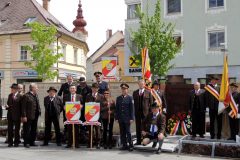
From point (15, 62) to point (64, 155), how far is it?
98.2 ft

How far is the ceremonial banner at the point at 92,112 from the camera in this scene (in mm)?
12273

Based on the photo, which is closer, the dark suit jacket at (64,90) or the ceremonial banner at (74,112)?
the ceremonial banner at (74,112)

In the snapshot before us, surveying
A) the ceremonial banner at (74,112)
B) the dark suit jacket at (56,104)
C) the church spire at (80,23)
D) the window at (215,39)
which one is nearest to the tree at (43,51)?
the window at (215,39)

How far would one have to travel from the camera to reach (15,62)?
39.3 meters

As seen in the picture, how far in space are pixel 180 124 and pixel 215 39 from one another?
17002mm

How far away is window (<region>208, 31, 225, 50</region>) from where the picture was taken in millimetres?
29172

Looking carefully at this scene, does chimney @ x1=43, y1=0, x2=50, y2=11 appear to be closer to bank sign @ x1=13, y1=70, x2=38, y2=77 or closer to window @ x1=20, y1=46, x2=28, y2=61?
window @ x1=20, y1=46, x2=28, y2=61

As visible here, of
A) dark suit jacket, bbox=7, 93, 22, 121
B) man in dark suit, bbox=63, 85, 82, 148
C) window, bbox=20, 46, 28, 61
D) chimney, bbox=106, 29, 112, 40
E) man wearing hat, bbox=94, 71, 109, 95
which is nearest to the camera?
man in dark suit, bbox=63, 85, 82, 148

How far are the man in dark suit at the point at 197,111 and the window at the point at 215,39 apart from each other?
56.7ft

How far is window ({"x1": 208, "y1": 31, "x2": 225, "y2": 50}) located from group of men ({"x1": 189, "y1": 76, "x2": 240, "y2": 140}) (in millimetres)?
17275

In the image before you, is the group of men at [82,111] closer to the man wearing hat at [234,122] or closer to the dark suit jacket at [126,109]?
the dark suit jacket at [126,109]

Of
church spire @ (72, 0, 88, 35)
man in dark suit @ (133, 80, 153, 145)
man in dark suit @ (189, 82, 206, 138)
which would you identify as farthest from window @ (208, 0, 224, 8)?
church spire @ (72, 0, 88, 35)

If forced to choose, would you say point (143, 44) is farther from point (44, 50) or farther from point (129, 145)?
point (129, 145)

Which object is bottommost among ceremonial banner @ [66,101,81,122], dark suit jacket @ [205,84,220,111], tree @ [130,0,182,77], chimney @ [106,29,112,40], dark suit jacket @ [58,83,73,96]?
ceremonial banner @ [66,101,81,122]
